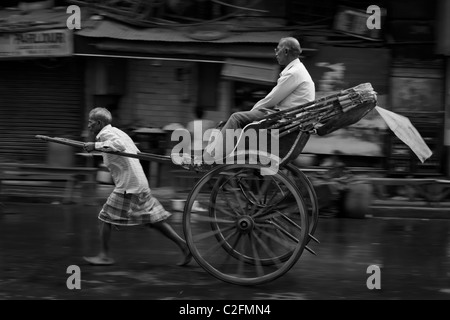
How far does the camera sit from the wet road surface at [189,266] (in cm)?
584

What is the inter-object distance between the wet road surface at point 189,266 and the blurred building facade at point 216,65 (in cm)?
292

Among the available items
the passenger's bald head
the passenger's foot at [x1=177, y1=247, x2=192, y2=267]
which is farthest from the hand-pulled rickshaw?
the passenger's bald head

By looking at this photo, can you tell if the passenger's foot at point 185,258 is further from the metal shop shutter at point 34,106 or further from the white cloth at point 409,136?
the metal shop shutter at point 34,106

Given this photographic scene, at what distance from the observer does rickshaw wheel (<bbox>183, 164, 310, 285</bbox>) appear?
5793 millimetres

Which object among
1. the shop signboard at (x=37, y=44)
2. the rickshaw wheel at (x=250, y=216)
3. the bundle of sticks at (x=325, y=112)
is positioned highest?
the shop signboard at (x=37, y=44)

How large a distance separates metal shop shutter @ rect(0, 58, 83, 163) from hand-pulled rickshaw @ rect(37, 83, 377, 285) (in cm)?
699

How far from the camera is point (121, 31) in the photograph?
38.6ft

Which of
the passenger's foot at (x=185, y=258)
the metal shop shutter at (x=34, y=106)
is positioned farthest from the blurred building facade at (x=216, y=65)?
the passenger's foot at (x=185, y=258)

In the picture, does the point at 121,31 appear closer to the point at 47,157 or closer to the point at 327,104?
the point at 47,157

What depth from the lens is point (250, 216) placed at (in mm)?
6035

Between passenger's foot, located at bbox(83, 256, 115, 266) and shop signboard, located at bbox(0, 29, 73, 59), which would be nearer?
passenger's foot, located at bbox(83, 256, 115, 266)

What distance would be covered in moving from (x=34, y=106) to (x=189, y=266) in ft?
23.6

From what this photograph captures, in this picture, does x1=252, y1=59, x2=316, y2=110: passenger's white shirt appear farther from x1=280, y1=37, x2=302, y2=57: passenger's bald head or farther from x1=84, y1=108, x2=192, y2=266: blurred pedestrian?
x1=84, y1=108, x2=192, y2=266: blurred pedestrian

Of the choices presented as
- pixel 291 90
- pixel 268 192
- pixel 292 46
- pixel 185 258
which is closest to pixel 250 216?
pixel 268 192
